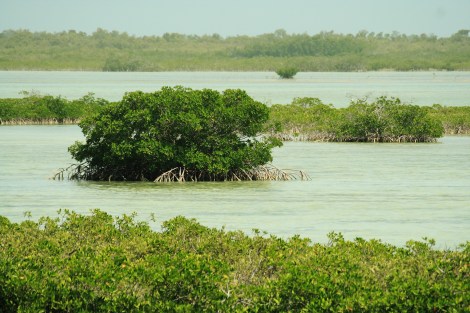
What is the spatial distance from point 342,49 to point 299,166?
573ft

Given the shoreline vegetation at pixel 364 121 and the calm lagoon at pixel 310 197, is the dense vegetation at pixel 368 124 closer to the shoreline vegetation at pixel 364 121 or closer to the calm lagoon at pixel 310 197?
the shoreline vegetation at pixel 364 121

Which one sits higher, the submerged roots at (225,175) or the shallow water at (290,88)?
the submerged roots at (225,175)

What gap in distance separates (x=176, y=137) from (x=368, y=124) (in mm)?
12100

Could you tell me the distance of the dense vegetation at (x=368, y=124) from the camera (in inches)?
1259

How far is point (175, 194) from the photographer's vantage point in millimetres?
20359

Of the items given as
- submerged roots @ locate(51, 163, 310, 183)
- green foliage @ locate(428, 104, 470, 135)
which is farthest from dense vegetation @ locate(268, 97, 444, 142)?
submerged roots @ locate(51, 163, 310, 183)

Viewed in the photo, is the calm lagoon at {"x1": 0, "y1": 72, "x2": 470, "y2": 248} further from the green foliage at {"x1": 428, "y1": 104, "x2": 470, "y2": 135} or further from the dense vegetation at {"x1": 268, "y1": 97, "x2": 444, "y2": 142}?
the green foliage at {"x1": 428, "y1": 104, "x2": 470, "y2": 135}

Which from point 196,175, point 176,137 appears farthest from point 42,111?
point 196,175

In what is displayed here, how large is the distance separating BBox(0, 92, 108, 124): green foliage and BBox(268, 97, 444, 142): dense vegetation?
1022 centimetres

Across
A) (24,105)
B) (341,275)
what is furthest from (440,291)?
(24,105)

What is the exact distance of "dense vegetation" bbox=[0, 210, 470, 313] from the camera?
9.00 meters

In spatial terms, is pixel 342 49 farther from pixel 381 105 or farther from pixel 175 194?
pixel 175 194

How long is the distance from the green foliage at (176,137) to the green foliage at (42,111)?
18586mm

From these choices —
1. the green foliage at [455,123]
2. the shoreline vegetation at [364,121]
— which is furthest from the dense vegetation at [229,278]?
the green foliage at [455,123]
